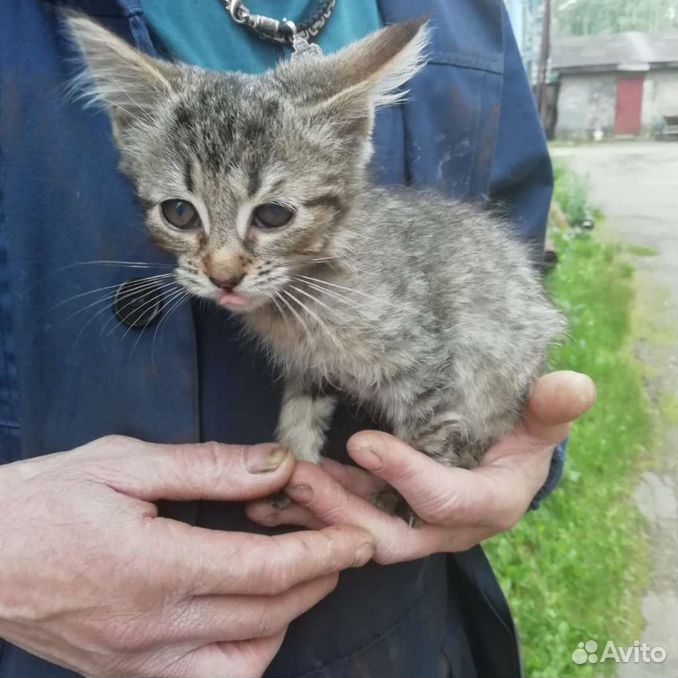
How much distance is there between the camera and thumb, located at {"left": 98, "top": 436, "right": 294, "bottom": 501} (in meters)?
1.07

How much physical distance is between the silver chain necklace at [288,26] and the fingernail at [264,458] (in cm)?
70

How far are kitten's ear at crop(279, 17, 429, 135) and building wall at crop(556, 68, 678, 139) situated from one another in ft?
3.21

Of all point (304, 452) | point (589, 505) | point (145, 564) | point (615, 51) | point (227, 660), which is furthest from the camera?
point (589, 505)

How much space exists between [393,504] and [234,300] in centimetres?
54

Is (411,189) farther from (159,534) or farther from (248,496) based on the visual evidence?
(159,534)

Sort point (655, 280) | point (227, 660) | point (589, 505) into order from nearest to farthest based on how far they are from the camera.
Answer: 1. point (227, 660)
2. point (655, 280)
3. point (589, 505)

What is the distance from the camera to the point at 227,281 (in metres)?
1.06

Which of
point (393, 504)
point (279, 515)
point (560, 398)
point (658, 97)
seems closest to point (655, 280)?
point (658, 97)

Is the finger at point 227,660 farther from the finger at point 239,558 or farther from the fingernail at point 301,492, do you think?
the fingernail at point 301,492

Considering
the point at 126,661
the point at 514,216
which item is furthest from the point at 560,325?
the point at 126,661

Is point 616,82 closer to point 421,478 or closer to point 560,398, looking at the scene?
point 560,398

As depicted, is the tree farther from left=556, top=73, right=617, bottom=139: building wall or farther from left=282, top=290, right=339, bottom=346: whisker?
left=282, top=290, right=339, bottom=346: whisker

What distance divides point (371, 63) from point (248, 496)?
28.5 inches

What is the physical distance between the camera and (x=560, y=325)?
1574mm
